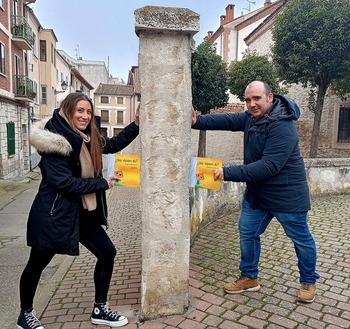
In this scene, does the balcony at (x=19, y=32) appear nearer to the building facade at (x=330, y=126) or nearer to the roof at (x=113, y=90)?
the building facade at (x=330, y=126)

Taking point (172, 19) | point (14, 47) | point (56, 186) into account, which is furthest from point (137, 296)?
point (14, 47)

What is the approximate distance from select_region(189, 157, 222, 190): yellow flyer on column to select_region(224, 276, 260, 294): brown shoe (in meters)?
1.12

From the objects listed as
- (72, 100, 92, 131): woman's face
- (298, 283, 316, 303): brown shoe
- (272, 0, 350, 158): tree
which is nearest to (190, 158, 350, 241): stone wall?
(298, 283, 316, 303): brown shoe

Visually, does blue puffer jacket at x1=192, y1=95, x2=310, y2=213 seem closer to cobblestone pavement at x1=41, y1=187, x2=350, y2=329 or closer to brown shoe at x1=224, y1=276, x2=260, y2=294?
brown shoe at x1=224, y1=276, x2=260, y2=294

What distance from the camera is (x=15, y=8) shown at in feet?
57.6

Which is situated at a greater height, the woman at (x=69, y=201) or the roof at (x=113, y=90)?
the roof at (x=113, y=90)

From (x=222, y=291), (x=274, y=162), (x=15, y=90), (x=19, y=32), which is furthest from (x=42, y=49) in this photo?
(x=274, y=162)

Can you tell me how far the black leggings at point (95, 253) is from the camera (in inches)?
109

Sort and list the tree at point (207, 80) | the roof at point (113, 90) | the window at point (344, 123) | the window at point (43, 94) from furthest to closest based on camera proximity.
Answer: the roof at point (113, 90), the window at point (43, 94), the window at point (344, 123), the tree at point (207, 80)

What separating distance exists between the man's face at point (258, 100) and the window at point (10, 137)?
14887mm

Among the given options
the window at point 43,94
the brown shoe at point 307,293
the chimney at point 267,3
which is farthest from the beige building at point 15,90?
the chimney at point 267,3

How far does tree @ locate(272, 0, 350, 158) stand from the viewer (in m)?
14.4

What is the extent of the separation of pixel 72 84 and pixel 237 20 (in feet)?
68.4

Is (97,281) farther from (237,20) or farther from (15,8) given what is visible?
(237,20)
